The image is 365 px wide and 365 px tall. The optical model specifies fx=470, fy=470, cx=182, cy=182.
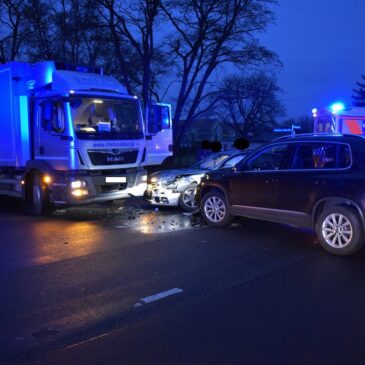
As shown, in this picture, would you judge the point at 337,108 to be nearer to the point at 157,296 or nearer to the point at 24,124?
the point at 24,124

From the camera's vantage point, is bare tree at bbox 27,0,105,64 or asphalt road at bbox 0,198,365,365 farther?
bare tree at bbox 27,0,105,64

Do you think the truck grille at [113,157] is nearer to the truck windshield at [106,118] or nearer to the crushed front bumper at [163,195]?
the truck windshield at [106,118]

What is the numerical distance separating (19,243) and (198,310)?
14.0ft

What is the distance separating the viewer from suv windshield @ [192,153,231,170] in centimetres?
1143

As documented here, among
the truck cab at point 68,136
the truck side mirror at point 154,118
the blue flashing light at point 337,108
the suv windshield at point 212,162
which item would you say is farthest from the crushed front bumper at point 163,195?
the blue flashing light at point 337,108

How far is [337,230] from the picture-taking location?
6.87m

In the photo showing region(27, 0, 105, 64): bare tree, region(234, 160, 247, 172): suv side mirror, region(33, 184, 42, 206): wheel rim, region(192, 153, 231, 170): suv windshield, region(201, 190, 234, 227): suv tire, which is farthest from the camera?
region(27, 0, 105, 64): bare tree

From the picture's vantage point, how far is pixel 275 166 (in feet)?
26.6

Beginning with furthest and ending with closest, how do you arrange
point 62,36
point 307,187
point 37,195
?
point 62,36 → point 37,195 → point 307,187

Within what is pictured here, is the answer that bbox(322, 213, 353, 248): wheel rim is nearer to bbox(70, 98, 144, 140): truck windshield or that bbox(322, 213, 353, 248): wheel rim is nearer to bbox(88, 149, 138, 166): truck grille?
bbox(88, 149, 138, 166): truck grille

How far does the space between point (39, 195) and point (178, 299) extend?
22.3ft

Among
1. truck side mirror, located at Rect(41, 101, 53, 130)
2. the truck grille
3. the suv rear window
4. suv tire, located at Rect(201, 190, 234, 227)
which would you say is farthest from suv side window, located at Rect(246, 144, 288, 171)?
truck side mirror, located at Rect(41, 101, 53, 130)

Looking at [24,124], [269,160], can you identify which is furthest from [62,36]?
[269,160]

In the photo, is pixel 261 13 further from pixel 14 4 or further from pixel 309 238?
pixel 309 238
